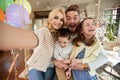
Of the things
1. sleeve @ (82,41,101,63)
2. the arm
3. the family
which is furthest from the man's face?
the arm

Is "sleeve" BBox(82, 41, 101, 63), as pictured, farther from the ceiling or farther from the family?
the ceiling

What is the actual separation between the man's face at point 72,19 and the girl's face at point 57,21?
0.07 metres

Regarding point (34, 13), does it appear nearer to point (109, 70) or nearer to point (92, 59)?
point (92, 59)

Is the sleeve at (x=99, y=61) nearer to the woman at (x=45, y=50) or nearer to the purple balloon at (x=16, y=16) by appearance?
the woman at (x=45, y=50)

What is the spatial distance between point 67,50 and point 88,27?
24 cm

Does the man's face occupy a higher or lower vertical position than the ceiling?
lower

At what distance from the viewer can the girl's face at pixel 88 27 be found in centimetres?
114

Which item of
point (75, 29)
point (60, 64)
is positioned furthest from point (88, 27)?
point (60, 64)

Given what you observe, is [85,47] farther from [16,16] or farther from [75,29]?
[16,16]

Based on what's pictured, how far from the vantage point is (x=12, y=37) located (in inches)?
14.2

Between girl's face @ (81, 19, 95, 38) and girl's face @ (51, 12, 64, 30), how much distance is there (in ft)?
0.58

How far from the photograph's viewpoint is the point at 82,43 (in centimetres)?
118

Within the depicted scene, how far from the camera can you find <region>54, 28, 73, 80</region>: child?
1125mm

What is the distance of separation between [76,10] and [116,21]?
136 cm
